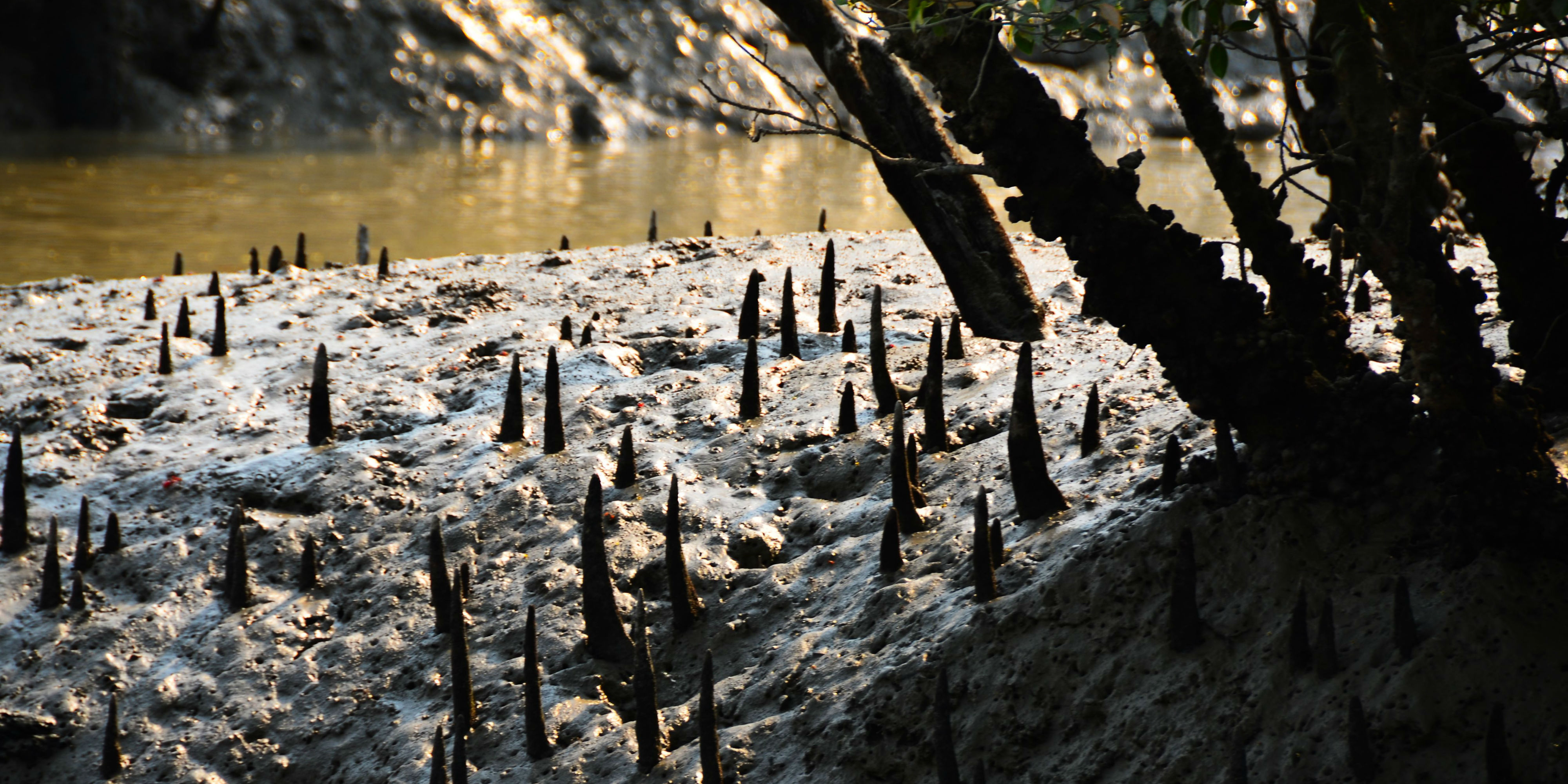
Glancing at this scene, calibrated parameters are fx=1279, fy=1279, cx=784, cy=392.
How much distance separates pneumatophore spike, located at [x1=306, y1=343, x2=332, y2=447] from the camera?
6.30 metres

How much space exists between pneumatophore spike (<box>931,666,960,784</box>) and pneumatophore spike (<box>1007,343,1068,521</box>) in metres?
1.10

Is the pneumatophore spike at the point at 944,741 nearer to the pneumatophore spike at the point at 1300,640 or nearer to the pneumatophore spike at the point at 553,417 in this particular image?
the pneumatophore spike at the point at 1300,640

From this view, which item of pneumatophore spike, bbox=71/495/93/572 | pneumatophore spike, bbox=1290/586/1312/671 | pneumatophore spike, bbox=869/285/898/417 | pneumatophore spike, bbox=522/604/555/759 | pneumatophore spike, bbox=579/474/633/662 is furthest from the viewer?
pneumatophore spike, bbox=869/285/898/417

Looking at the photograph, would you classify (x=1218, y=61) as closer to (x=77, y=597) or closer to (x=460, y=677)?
(x=460, y=677)

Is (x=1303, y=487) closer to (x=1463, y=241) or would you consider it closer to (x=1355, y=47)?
(x=1355, y=47)

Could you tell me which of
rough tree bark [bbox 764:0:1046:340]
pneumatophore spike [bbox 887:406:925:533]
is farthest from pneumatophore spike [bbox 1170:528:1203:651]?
rough tree bark [bbox 764:0:1046:340]

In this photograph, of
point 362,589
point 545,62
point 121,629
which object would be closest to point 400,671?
point 362,589

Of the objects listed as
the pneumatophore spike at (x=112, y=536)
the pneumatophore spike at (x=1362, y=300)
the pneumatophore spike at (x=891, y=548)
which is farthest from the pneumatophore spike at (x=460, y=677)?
the pneumatophore spike at (x=1362, y=300)

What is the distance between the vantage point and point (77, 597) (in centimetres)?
540

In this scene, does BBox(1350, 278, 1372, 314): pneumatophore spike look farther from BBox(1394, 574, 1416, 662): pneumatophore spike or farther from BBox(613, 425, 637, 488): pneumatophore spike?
BBox(613, 425, 637, 488): pneumatophore spike

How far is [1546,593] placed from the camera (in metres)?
3.35

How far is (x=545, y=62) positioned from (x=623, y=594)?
23847 mm

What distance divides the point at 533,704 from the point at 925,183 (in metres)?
3.85

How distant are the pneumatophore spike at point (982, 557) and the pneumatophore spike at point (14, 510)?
14.3 ft
